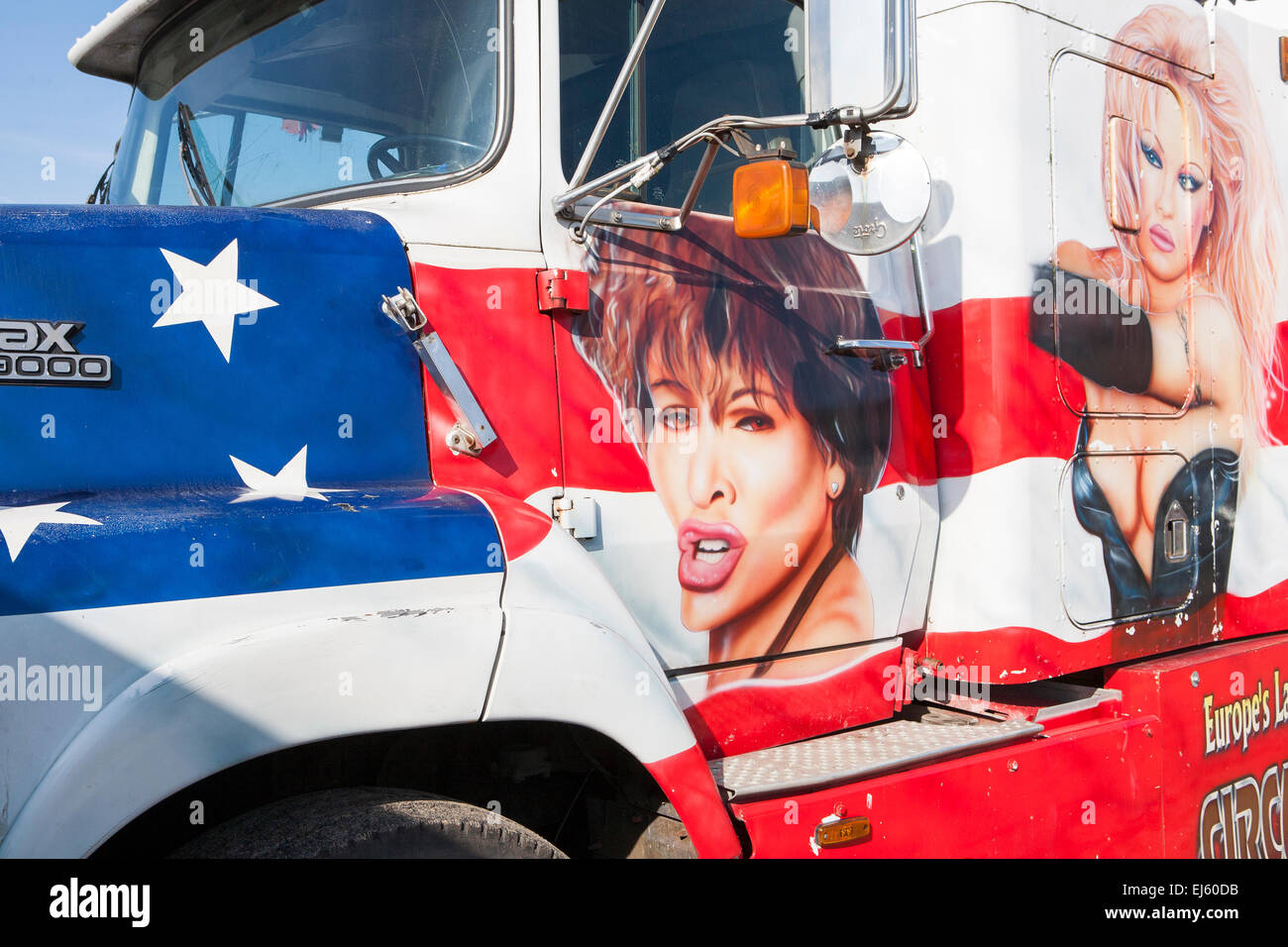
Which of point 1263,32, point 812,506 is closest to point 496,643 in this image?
point 812,506

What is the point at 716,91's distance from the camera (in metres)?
2.80

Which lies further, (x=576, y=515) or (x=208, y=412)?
(x=576, y=515)

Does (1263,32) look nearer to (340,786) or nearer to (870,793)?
(870,793)

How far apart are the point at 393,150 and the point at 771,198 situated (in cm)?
85

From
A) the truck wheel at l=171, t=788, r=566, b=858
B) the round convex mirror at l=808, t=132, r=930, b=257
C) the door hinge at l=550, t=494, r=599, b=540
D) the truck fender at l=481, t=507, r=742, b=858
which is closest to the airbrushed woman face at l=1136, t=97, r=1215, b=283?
the round convex mirror at l=808, t=132, r=930, b=257

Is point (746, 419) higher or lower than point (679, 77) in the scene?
lower

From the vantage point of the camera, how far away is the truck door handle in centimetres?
285

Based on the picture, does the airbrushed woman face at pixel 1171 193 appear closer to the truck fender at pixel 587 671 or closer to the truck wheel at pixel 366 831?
the truck fender at pixel 587 671

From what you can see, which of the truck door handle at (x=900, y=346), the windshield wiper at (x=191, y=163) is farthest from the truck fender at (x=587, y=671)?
the windshield wiper at (x=191, y=163)

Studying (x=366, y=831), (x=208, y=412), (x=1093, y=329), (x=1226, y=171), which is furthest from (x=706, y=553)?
(x=1226, y=171)

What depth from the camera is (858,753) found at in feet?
8.96

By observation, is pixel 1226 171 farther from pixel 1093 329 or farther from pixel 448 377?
pixel 448 377

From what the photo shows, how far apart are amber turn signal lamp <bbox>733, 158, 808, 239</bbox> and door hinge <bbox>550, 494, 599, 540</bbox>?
0.66m

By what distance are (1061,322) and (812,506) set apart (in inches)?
39.3
